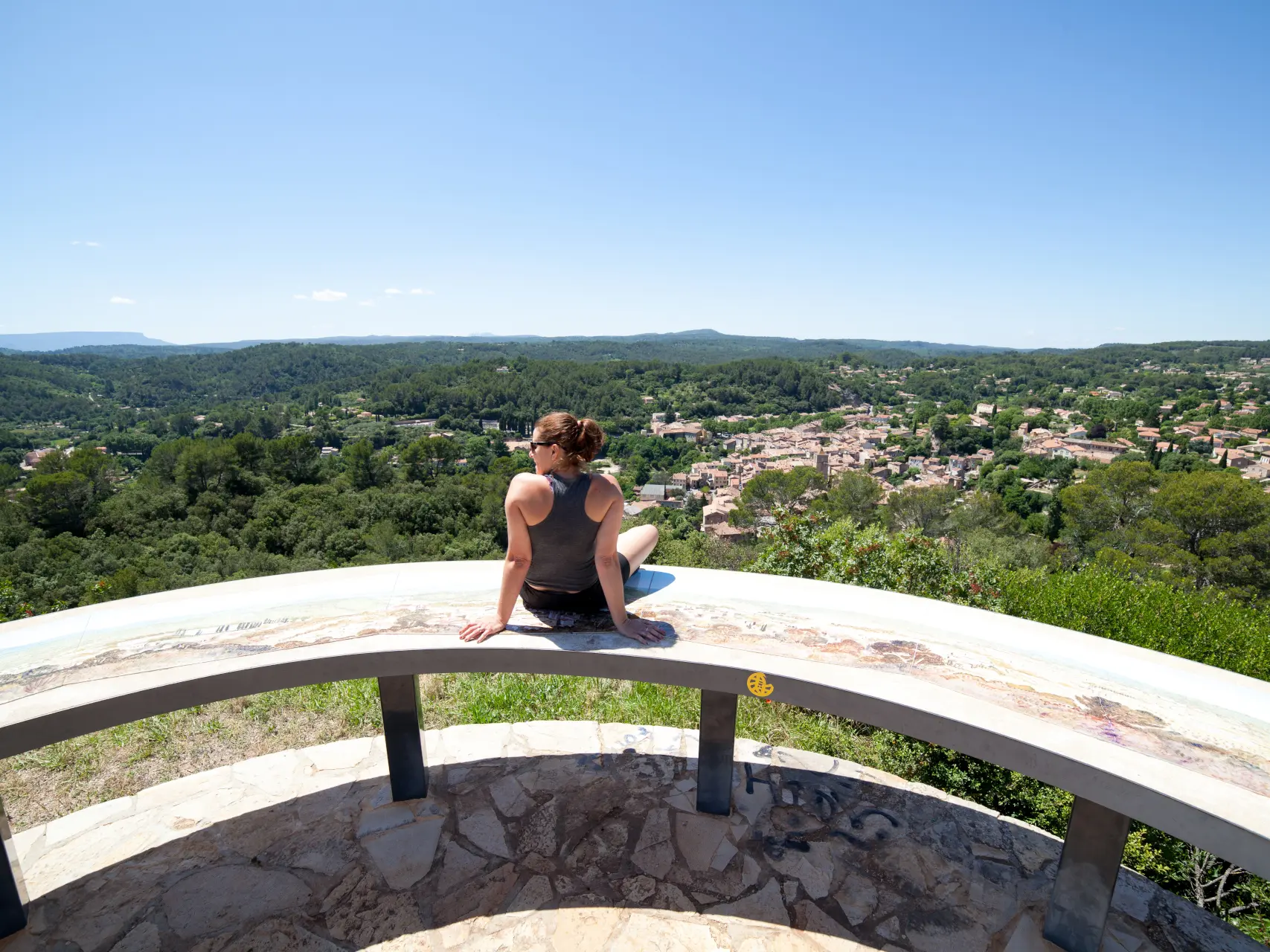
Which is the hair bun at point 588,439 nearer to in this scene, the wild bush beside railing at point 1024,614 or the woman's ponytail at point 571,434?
the woman's ponytail at point 571,434

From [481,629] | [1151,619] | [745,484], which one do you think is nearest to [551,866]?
[481,629]

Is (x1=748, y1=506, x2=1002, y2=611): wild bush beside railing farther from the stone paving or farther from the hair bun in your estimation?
the hair bun

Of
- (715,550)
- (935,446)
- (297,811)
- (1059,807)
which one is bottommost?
(935,446)

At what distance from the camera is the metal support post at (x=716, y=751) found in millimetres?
2600

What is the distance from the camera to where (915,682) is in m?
2.01

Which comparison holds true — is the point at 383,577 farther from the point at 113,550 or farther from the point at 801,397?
the point at 801,397

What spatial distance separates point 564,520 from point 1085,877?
81.4 inches

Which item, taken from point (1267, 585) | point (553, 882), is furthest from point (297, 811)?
point (1267, 585)

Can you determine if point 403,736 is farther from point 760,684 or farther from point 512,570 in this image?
point 760,684

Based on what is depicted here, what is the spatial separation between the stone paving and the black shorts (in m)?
1.00

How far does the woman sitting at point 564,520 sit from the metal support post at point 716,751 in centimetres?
51

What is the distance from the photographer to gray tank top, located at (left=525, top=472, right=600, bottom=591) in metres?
2.35

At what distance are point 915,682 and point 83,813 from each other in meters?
3.58

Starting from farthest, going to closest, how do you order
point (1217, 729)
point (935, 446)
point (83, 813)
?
point (935, 446)
point (83, 813)
point (1217, 729)
